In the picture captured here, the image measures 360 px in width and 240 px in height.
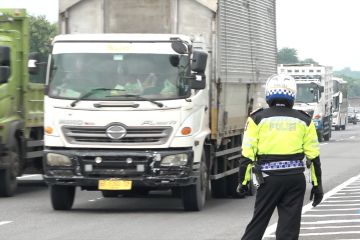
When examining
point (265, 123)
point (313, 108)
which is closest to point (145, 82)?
point (265, 123)

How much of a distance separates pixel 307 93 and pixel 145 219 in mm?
35162

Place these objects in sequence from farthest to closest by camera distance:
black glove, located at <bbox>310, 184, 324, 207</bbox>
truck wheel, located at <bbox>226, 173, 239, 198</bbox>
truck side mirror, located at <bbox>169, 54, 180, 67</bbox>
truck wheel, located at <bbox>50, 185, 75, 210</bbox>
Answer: truck wheel, located at <bbox>226, 173, 239, 198</bbox>, truck wheel, located at <bbox>50, 185, 75, 210</bbox>, truck side mirror, located at <bbox>169, 54, 180, 67</bbox>, black glove, located at <bbox>310, 184, 324, 207</bbox>

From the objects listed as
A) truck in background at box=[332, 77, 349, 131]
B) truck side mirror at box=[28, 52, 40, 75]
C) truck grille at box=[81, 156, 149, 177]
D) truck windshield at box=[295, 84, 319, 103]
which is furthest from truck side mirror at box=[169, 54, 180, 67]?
truck in background at box=[332, 77, 349, 131]

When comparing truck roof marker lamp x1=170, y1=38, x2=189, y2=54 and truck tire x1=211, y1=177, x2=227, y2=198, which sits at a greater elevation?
truck roof marker lamp x1=170, y1=38, x2=189, y2=54

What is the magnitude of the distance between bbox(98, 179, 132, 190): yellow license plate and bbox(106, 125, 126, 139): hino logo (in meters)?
0.64

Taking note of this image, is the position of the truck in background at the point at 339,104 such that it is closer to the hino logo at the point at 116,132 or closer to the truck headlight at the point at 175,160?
the truck headlight at the point at 175,160

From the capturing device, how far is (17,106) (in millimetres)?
19547

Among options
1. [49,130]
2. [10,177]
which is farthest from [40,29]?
[49,130]

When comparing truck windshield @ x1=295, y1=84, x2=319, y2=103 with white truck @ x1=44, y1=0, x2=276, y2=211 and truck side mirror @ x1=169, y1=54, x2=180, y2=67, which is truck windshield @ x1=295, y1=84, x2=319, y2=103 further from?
truck side mirror @ x1=169, y1=54, x2=180, y2=67

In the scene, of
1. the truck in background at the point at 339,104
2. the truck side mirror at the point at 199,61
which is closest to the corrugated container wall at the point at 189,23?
the truck side mirror at the point at 199,61

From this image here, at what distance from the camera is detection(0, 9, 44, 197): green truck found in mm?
18672

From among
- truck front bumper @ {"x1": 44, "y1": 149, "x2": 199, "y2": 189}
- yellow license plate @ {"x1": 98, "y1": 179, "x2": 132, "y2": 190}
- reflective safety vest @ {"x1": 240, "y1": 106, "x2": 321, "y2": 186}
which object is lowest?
yellow license plate @ {"x1": 98, "y1": 179, "x2": 132, "y2": 190}

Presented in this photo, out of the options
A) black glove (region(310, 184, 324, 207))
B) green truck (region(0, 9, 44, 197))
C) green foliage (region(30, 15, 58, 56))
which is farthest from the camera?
green foliage (region(30, 15, 58, 56))

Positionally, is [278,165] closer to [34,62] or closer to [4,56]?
[34,62]
